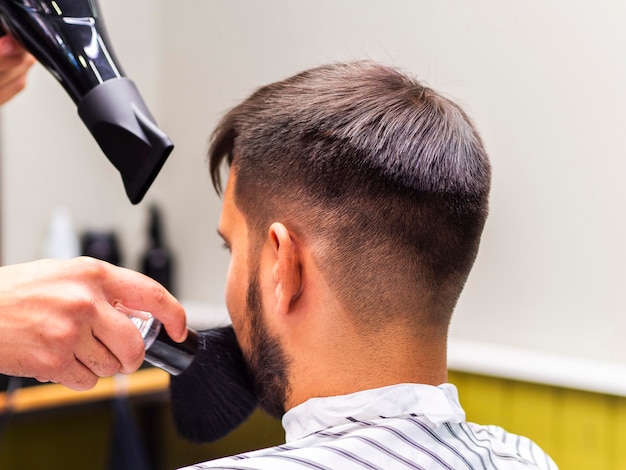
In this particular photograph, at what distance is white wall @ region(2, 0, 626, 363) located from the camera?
2105 mm

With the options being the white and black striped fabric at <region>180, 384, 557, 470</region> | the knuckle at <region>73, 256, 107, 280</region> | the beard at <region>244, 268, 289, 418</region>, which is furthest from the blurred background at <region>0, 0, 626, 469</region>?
the knuckle at <region>73, 256, 107, 280</region>

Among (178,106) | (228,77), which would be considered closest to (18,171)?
(178,106)

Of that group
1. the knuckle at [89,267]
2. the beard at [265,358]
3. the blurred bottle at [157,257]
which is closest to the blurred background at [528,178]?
the blurred bottle at [157,257]

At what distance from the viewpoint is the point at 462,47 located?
2.35 m

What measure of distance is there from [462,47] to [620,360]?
1.07 metres

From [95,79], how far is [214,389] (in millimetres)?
565

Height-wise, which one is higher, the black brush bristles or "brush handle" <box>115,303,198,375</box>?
"brush handle" <box>115,303,198,375</box>

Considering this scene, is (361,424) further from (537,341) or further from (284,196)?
(537,341)

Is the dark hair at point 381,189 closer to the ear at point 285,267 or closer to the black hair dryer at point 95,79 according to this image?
the ear at point 285,267

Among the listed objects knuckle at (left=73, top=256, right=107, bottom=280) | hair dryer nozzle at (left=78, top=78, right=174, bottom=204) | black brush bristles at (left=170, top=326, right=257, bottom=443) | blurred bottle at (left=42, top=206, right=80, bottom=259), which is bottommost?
blurred bottle at (left=42, top=206, right=80, bottom=259)

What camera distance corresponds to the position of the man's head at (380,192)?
1.06 meters

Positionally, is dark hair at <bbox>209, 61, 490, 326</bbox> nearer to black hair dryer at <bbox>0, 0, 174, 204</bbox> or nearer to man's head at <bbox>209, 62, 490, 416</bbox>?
man's head at <bbox>209, 62, 490, 416</bbox>

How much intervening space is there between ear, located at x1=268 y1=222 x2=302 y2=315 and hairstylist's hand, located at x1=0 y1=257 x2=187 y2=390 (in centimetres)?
18

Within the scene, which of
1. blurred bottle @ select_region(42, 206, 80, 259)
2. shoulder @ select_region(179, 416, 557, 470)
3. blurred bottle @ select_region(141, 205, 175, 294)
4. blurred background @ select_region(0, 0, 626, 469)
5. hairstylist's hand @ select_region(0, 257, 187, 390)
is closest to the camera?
shoulder @ select_region(179, 416, 557, 470)
